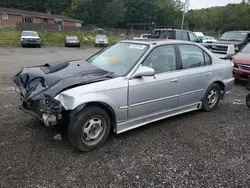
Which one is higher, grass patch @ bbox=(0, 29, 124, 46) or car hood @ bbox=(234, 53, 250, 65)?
grass patch @ bbox=(0, 29, 124, 46)

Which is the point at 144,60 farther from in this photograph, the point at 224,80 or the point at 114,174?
the point at 224,80

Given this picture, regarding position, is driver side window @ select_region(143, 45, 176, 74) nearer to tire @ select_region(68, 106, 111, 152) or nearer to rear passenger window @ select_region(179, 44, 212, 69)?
rear passenger window @ select_region(179, 44, 212, 69)

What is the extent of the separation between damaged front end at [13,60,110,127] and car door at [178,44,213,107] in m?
1.56

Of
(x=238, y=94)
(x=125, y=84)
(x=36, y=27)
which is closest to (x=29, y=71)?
(x=125, y=84)

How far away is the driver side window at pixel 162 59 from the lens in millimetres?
3490

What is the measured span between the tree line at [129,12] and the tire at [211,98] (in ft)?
159

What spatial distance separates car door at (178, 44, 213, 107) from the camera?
152 inches

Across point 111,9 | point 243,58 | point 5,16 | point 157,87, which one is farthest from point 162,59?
point 111,9

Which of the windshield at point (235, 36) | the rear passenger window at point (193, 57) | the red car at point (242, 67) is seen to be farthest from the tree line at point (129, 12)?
the rear passenger window at point (193, 57)

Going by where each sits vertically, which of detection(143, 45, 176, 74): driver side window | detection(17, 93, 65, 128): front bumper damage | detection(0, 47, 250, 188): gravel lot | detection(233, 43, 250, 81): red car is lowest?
detection(0, 47, 250, 188): gravel lot

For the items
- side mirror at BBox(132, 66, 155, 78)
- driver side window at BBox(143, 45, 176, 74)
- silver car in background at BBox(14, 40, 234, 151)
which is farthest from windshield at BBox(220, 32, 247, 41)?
side mirror at BBox(132, 66, 155, 78)

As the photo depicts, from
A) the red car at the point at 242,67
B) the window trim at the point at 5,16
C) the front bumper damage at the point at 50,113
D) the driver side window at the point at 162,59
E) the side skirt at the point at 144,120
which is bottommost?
the side skirt at the point at 144,120

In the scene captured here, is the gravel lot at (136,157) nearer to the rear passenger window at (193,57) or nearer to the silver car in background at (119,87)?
the silver car in background at (119,87)

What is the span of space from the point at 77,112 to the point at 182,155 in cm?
161
